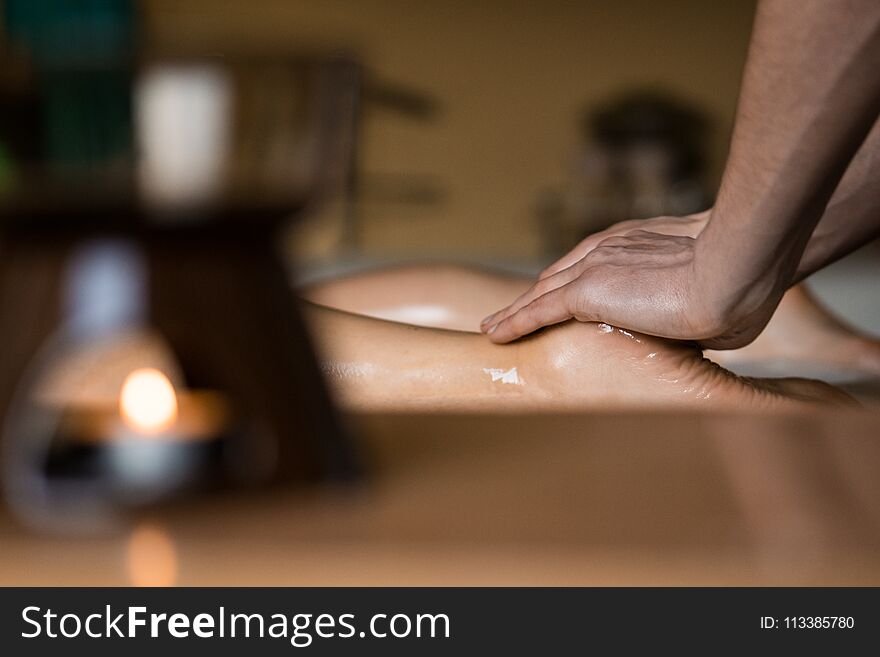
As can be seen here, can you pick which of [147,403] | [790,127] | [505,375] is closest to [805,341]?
[505,375]

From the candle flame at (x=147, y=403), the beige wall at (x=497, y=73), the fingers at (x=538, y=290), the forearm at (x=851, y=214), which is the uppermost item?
the beige wall at (x=497, y=73)

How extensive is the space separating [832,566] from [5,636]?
0.16 meters

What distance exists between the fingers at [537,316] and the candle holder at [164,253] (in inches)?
17.4

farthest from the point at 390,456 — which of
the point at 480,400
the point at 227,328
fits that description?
the point at 480,400

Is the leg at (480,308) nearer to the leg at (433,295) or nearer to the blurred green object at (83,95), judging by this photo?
the leg at (433,295)

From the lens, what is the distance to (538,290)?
0.76 m

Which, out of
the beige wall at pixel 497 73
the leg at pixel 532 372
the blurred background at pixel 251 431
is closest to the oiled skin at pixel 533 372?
the leg at pixel 532 372

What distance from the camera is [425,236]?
12.3 feet

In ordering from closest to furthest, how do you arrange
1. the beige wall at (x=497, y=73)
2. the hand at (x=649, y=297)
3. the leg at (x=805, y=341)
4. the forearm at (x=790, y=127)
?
Result: the forearm at (x=790, y=127)
the hand at (x=649, y=297)
the leg at (x=805, y=341)
the beige wall at (x=497, y=73)

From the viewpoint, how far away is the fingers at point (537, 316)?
2.31ft

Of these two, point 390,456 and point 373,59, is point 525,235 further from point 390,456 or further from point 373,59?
point 390,456

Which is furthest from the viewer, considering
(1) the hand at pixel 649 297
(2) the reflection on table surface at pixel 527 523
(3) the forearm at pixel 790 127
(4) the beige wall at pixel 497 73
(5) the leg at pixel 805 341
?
(4) the beige wall at pixel 497 73

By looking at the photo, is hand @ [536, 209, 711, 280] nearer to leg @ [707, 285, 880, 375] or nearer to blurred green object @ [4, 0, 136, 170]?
leg @ [707, 285, 880, 375]

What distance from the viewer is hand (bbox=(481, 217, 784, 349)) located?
0.62 metres
